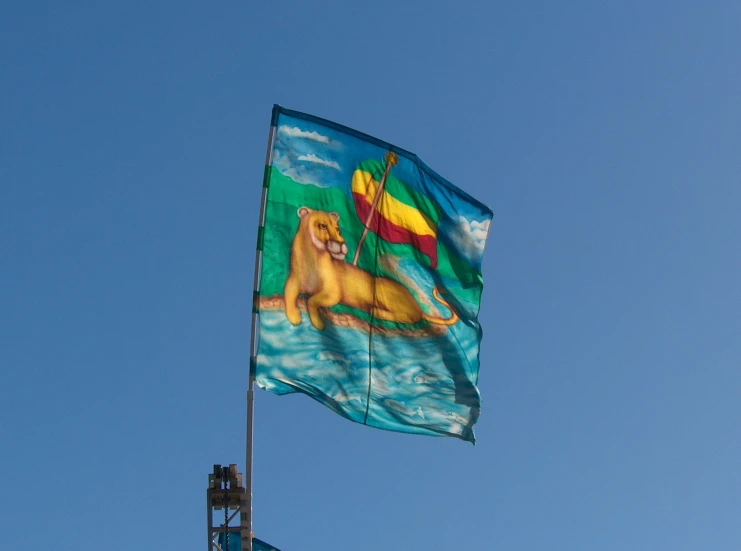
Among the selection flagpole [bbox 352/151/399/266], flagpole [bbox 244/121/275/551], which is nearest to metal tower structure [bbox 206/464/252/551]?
flagpole [bbox 244/121/275/551]

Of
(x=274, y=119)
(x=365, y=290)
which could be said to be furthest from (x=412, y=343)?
(x=274, y=119)

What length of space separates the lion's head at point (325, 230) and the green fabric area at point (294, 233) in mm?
98

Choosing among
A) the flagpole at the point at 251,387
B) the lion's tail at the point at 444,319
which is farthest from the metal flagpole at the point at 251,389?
the lion's tail at the point at 444,319

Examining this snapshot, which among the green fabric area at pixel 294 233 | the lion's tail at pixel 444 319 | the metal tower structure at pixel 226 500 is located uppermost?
the green fabric area at pixel 294 233

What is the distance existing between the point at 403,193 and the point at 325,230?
2.08m

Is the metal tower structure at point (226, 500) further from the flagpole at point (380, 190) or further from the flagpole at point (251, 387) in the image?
the flagpole at point (380, 190)

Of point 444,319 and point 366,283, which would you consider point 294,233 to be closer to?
point 366,283

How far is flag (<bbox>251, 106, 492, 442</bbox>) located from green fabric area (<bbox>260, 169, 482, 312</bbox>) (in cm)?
2

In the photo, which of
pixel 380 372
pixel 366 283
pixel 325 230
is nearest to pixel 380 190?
pixel 325 230

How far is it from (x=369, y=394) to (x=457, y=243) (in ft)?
12.7

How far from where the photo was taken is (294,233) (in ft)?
73.0

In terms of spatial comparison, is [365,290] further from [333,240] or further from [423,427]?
[423,427]

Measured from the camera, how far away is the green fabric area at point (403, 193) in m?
23.5

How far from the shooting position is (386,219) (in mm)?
23609
